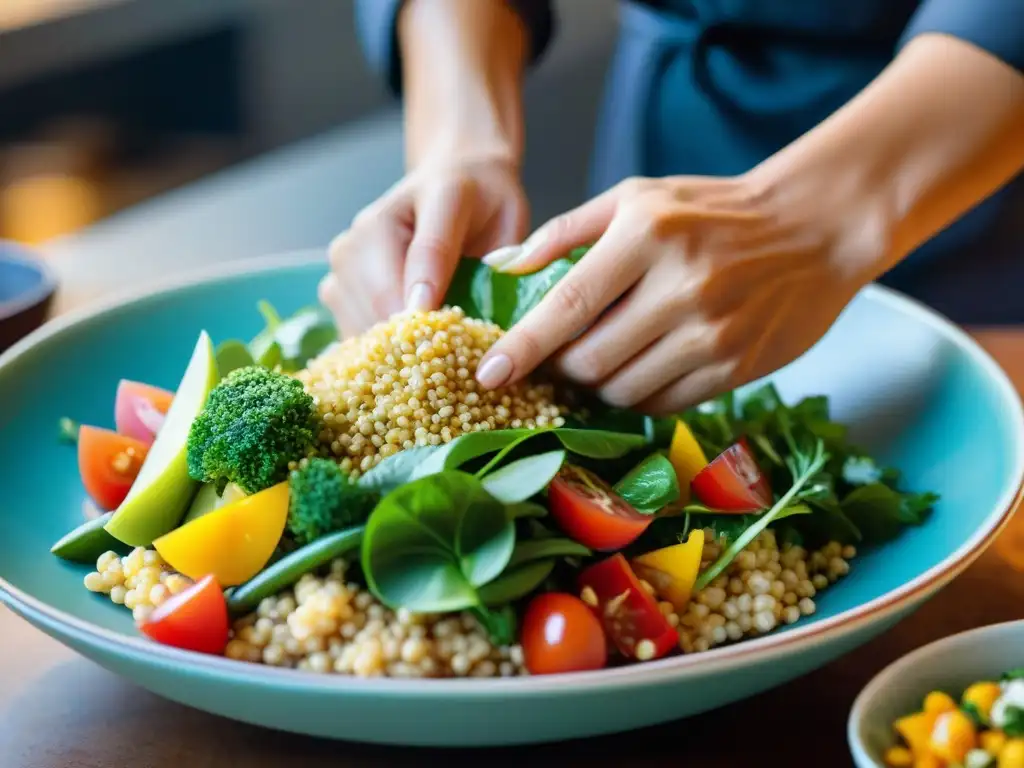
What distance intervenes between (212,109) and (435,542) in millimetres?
4090

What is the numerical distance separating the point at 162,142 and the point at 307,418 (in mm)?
3869

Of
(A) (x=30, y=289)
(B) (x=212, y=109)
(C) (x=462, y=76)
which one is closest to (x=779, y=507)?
(C) (x=462, y=76)

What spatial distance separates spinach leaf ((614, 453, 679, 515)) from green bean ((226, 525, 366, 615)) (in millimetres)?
270

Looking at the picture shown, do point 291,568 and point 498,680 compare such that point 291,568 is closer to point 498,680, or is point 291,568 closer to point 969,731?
point 498,680

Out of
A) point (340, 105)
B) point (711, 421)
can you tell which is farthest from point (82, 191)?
point (711, 421)

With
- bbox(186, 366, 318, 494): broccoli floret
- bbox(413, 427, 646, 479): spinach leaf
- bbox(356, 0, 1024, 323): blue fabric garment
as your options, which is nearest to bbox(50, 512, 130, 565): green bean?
bbox(186, 366, 318, 494): broccoli floret

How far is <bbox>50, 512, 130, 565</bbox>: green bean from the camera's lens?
3.57 ft

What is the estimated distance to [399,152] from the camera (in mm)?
3146

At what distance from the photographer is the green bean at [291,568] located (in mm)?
916

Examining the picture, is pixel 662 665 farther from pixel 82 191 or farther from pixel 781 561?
pixel 82 191

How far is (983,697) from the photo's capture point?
2.61 feet

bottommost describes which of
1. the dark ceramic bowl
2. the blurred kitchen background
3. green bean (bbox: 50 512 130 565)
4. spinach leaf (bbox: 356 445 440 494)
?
the blurred kitchen background

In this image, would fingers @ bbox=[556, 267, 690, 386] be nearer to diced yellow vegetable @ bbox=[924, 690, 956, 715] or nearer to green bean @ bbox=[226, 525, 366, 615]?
green bean @ bbox=[226, 525, 366, 615]

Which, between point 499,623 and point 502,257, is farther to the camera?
point 502,257
